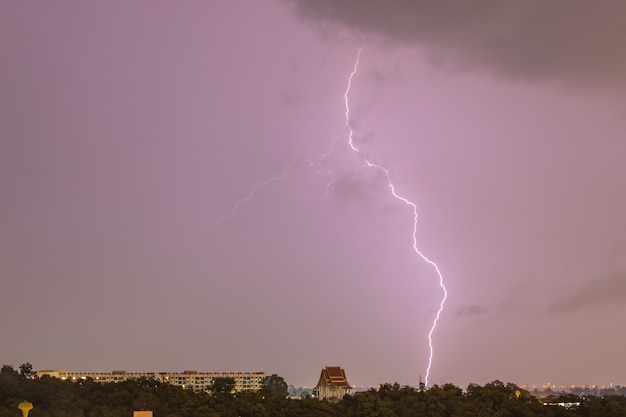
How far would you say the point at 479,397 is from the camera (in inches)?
1907

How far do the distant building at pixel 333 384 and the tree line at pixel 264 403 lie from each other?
739 inches

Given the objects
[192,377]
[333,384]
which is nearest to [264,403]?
[333,384]

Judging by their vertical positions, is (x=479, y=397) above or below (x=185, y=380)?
below

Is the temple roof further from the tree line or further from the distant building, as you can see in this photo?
the tree line

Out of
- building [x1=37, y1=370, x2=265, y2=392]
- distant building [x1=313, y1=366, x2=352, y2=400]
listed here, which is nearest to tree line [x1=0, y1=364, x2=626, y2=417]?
distant building [x1=313, y1=366, x2=352, y2=400]

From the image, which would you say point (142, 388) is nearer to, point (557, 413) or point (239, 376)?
point (557, 413)

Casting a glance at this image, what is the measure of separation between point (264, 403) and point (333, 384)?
22.9 metres

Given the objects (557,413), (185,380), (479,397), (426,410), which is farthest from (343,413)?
(185,380)

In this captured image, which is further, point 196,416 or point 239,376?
point 239,376

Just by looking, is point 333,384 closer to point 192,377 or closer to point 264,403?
point 264,403

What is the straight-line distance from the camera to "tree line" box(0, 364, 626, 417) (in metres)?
45.5

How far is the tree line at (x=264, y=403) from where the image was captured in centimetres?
4550

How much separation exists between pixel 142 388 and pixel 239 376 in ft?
268

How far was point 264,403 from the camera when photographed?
48000 millimetres
